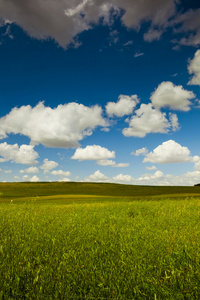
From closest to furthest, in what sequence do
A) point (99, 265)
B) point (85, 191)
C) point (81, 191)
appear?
1. point (99, 265)
2. point (81, 191)
3. point (85, 191)

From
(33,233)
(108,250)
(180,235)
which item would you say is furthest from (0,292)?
(180,235)

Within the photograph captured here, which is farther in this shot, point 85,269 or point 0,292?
point 85,269

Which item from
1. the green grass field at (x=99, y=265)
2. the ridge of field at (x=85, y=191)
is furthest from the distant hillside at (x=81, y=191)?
the green grass field at (x=99, y=265)

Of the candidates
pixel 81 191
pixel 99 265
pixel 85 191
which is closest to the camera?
pixel 99 265

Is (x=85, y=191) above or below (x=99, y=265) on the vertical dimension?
below

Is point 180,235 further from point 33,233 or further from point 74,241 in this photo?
point 33,233

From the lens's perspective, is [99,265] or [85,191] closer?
[99,265]

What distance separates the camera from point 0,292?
421 cm

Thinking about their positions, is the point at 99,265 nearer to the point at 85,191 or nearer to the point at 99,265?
the point at 99,265

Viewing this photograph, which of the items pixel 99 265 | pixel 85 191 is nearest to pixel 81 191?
pixel 85 191

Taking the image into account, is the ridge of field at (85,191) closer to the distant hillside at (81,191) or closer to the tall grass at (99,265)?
the distant hillside at (81,191)

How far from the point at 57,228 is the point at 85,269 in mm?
4262

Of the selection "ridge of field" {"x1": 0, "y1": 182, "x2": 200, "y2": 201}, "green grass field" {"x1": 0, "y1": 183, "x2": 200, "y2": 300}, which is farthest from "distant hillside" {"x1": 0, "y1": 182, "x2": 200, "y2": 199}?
"green grass field" {"x1": 0, "y1": 183, "x2": 200, "y2": 300}

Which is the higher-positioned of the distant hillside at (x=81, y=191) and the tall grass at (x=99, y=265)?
the tall grass at (x=99, y=265)
